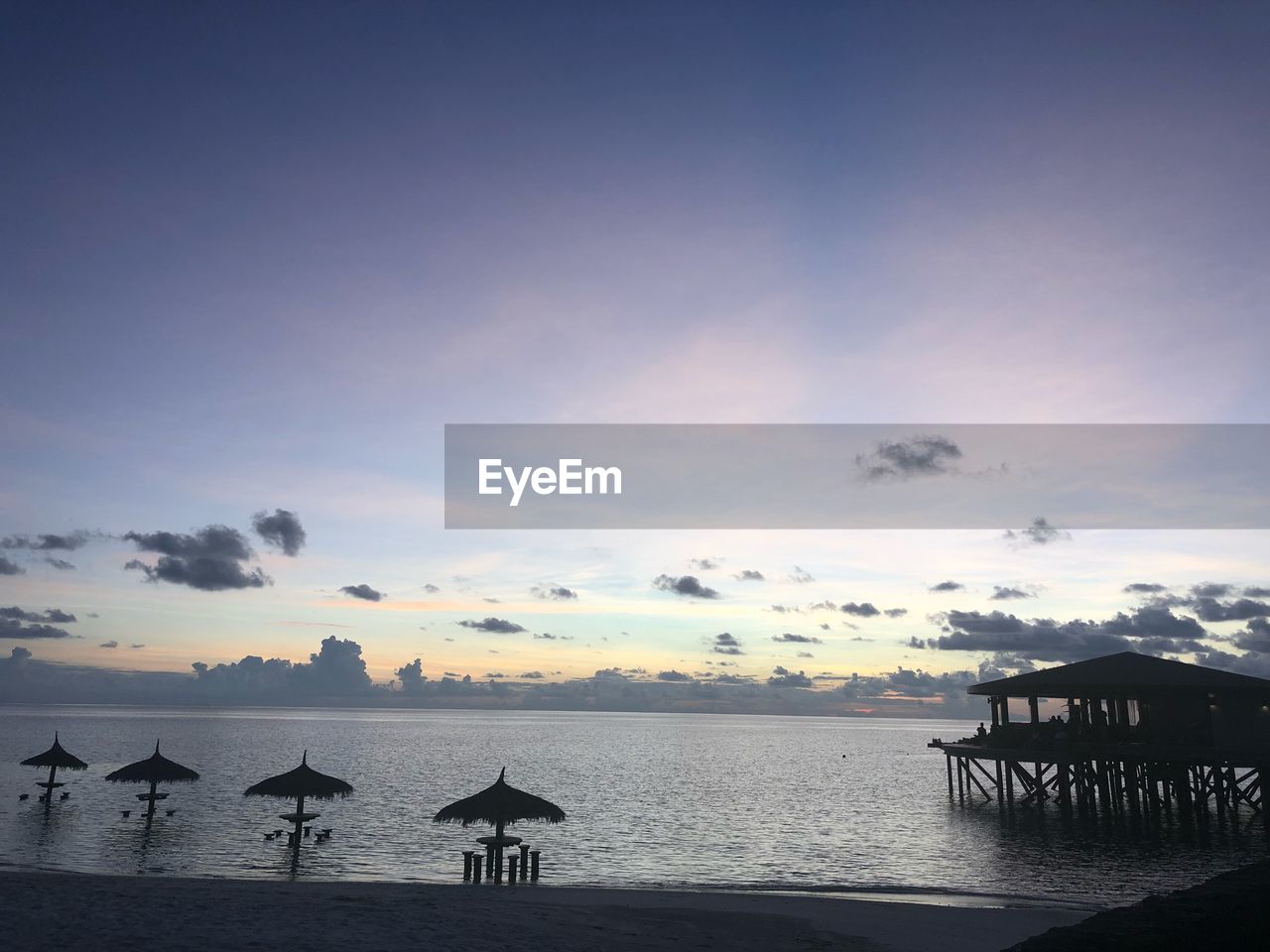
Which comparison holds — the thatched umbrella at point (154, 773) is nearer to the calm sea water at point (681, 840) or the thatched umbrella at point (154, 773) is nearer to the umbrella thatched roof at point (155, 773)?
the umbrella thatched roof at point (155, 773)

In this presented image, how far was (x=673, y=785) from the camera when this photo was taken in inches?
2938

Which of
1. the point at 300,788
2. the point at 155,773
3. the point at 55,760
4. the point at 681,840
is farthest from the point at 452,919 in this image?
the point at 55,760

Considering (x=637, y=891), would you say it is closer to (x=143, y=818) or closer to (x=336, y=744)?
(x=143, y=818)

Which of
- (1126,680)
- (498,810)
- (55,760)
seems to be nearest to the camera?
(498,810)

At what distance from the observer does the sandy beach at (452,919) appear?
1667 centimetres

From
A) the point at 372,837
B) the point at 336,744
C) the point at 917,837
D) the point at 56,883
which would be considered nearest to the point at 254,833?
the point at 372,837

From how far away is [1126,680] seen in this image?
1607 inches

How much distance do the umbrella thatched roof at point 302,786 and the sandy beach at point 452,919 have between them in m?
7.17

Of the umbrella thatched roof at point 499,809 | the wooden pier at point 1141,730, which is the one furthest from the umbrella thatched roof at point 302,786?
the wooden pier at point 1141,730

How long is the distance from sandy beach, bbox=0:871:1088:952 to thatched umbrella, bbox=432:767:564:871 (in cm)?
252

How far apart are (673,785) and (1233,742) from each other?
148 ft

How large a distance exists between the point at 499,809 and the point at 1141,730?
32.6 meters

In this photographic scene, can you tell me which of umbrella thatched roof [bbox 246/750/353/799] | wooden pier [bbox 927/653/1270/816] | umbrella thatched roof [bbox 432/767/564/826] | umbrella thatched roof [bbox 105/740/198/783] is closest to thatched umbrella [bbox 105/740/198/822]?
umbrella thatched roof [bbox 105/740/198/783]

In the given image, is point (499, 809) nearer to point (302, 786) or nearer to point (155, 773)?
point (302, 786)
